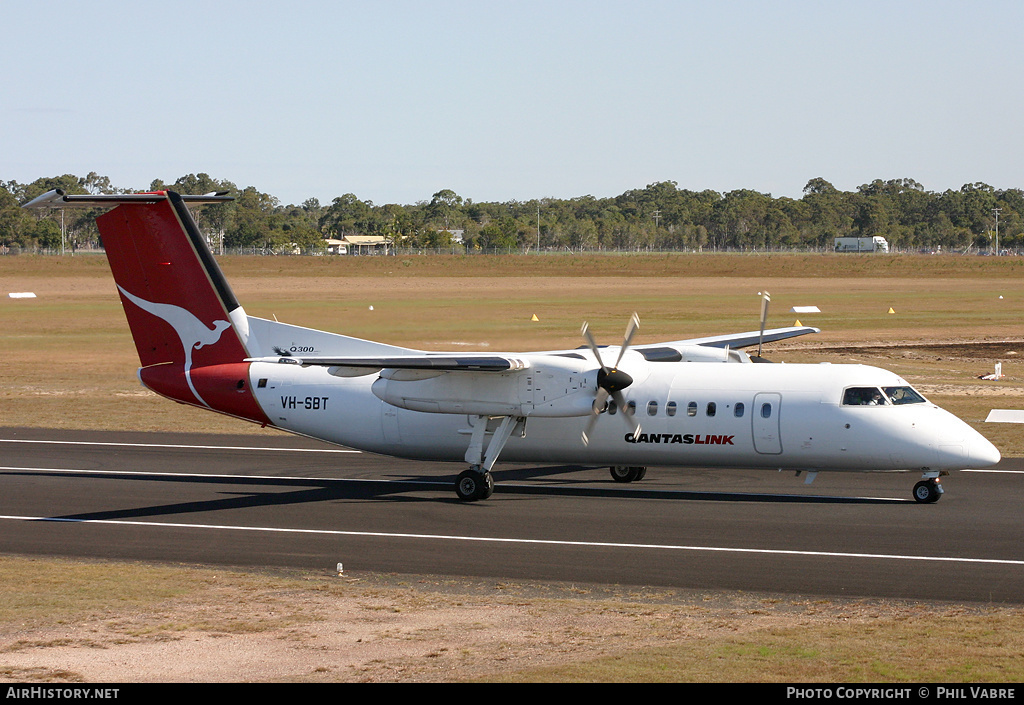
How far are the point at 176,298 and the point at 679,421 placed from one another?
1097 cm

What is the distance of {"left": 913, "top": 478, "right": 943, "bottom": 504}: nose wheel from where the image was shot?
21312mm

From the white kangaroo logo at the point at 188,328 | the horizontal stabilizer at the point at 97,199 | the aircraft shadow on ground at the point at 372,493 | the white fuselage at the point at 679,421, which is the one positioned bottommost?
the aircraft shadow on ground at the point at 372,493

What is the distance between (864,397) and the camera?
21.0 m

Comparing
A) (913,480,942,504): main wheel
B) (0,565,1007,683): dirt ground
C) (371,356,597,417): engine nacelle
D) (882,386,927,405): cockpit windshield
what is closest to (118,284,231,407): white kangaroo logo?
(371,356,597,417): engine nacelle

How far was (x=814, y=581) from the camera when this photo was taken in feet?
53.3

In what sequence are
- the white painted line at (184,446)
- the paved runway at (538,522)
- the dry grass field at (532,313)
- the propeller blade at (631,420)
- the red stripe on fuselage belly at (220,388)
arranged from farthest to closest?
1. the dry grass field at (532,313)
2. the white painted line at (184,446)
3. the red stripe on fuselage belly at (220,388)
4. the propeller blade at (631,420)
5. the paved runway at (538,522)

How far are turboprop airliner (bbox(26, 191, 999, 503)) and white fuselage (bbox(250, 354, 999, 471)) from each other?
0.09 feet

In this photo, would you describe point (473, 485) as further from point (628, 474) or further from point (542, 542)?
point (628, 474)

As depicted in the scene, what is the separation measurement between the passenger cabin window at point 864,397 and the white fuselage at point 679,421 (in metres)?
0.08

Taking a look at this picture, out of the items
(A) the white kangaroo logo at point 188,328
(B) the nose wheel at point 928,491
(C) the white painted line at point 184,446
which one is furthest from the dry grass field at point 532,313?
(A) the white kangaroo logo at point 188,328

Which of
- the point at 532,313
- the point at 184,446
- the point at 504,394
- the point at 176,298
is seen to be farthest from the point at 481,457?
the point at 532,313

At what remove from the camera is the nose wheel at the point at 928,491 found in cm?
2131

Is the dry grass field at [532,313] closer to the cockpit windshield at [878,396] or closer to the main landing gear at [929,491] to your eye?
the main landing gear at [929,491]

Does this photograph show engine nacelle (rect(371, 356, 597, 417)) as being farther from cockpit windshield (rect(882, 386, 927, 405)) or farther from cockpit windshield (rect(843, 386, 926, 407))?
cockpit windshield (rect(882, 386, 927, 405))
